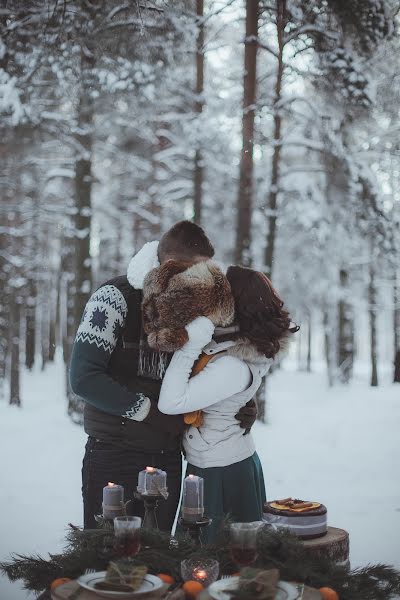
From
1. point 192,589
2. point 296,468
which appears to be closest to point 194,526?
point 192,589

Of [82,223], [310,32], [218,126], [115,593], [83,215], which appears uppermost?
[218,126]

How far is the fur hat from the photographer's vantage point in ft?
9.59

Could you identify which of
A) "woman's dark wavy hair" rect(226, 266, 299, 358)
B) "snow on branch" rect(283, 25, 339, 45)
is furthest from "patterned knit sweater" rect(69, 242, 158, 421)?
"snow on branch" rect(283, 25, 339, 45)

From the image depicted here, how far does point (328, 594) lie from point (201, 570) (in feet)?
1.44

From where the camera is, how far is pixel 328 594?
7.37ft

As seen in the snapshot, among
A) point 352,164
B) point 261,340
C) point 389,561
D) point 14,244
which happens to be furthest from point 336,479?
point 14,244

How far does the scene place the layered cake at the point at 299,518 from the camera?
2.91 metres

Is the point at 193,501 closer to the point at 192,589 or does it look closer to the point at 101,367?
the point at 192,589

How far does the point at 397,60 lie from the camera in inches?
283

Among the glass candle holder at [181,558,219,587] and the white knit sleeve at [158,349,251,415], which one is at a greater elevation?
the white knit sleeve at [158,349,251,415]

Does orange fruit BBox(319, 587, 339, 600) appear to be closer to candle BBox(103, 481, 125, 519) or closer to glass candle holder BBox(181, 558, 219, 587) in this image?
glass candle holder BBox(181, 558, 219, 587)

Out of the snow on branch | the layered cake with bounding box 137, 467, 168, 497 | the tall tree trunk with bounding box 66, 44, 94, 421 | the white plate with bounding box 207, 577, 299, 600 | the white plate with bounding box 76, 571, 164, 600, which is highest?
the snow on branch

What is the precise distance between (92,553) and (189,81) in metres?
8.92

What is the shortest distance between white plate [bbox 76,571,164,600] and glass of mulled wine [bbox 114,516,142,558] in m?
0.10
